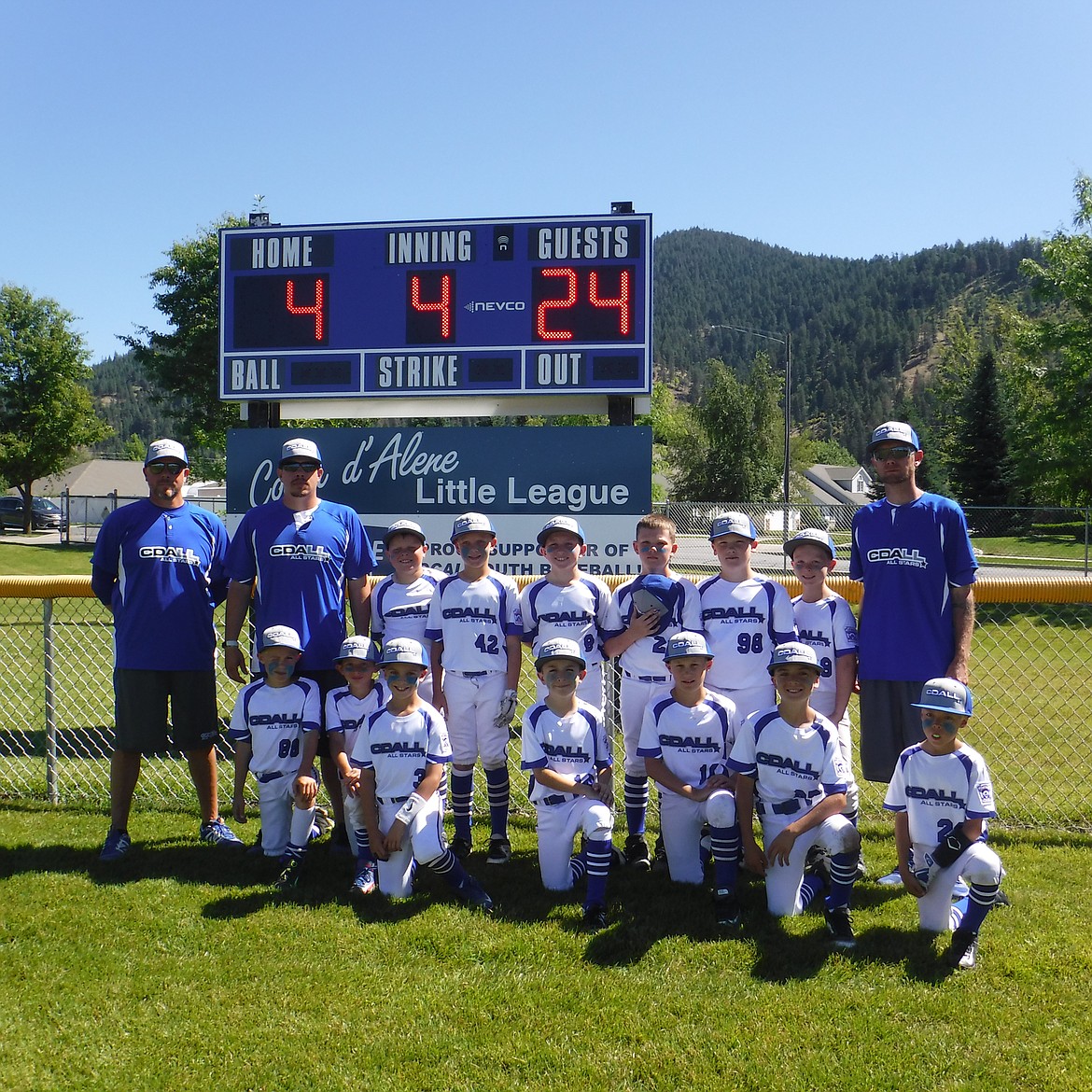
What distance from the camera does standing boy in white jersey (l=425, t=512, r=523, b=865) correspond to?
4.66 m

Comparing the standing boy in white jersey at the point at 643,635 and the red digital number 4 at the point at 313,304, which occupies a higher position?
the red digital number 4 at the point at 313,304

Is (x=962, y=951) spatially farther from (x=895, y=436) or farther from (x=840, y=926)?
(x=895, y=436)

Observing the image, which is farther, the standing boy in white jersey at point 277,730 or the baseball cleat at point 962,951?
the standing boy in white jersey at point 277,730

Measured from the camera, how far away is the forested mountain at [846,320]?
5502 inches

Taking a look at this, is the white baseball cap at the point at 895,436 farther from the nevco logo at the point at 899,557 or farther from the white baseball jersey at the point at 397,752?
the white baseball jersey at the point at 397,752

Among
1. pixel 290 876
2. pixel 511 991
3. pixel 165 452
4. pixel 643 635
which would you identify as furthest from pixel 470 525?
pixel 511 991

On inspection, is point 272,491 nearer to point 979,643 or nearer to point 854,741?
point 854,741

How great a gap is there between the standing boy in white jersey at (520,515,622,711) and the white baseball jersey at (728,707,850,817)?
3.01 feet

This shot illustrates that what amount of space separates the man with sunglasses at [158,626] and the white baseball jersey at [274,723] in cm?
42

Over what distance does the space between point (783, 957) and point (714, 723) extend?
1.03m

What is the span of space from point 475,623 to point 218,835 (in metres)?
1.71

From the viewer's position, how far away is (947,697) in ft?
11.8

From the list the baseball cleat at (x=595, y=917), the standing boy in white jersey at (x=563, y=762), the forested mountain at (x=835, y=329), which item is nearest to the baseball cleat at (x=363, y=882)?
the standing boy in white jersey at (x=563, y=762)

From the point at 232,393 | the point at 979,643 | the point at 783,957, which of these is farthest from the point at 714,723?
the point at 979,643
